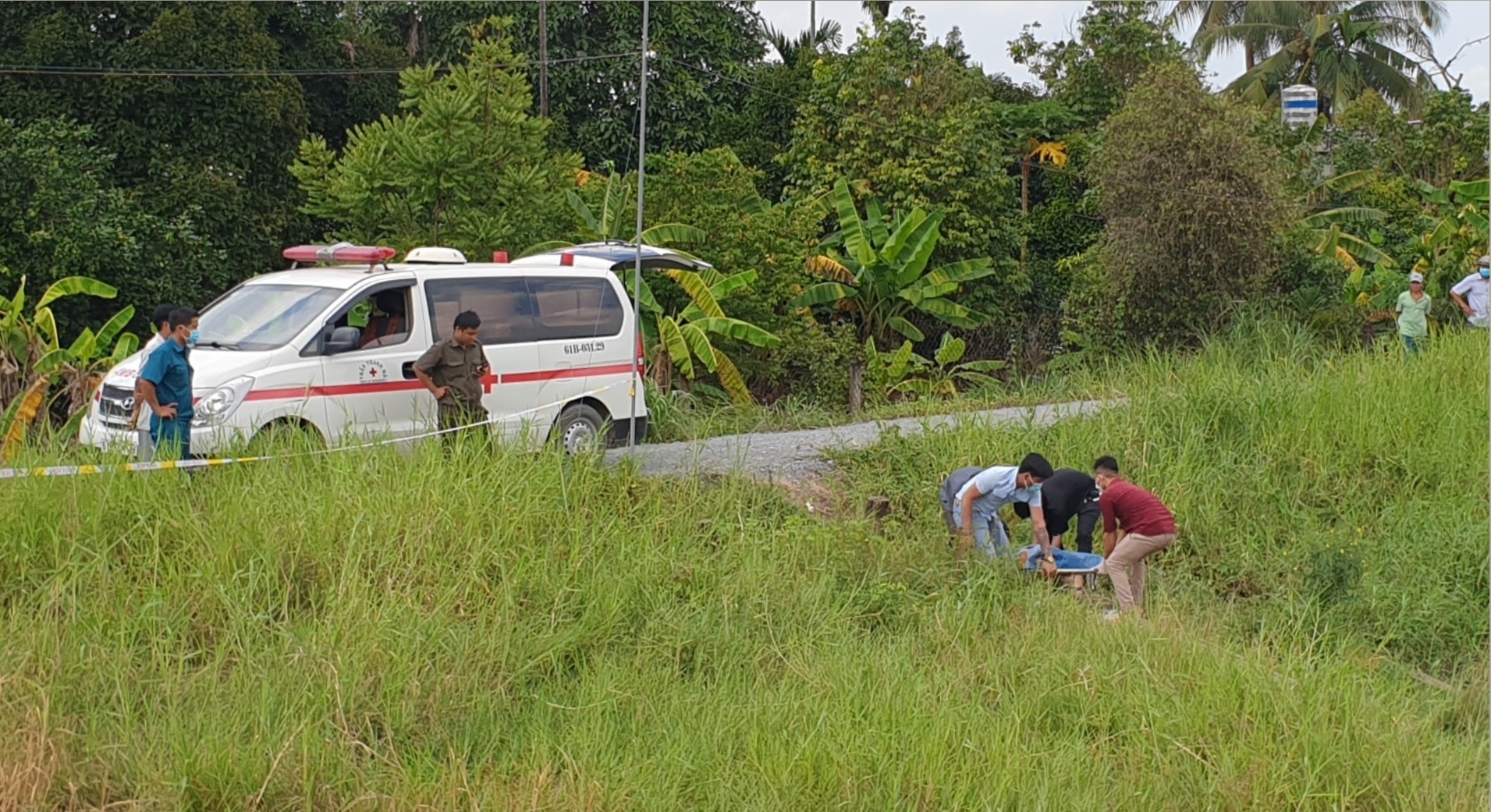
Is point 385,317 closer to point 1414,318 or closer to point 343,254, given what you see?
point 343,254

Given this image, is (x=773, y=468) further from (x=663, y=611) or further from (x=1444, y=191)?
(x=1444, y=191)

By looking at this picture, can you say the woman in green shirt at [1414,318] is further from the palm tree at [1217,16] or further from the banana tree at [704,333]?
the palm tree at [1217,16]

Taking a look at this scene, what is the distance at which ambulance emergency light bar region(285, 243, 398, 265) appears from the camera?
34.2ft

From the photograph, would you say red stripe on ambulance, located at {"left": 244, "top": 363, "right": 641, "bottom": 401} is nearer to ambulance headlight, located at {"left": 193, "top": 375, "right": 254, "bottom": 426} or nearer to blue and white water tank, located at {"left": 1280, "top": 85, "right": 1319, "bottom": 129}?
ambulance headlight, located at {"left": 193, "top": 375, "right": 254, "bottom": 426}

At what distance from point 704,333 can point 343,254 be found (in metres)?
6.54

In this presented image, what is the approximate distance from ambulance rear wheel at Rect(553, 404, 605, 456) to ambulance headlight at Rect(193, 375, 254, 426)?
7.63ft

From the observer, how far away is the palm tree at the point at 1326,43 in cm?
3281

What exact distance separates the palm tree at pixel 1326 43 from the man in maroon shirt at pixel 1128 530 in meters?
25.1

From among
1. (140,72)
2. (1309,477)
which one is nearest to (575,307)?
(1309,477)

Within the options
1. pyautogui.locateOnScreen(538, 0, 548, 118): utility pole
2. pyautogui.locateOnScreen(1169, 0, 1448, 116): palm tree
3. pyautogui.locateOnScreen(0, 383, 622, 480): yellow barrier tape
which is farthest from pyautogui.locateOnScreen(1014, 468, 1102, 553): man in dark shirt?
pyautogui.locateOnScreen(1169, 0, 1448, 116): palm tree

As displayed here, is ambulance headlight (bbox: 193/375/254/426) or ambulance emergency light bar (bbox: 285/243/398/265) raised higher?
ambulance emergency light bar (bbox: 285/243/398/265)

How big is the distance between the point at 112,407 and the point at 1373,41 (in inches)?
1281

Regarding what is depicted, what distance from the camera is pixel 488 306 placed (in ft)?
35.3

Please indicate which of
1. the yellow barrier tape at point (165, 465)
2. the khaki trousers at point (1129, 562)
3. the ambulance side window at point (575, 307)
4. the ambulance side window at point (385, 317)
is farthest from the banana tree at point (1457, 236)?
the yellow barrier tape at point (165, 465)
